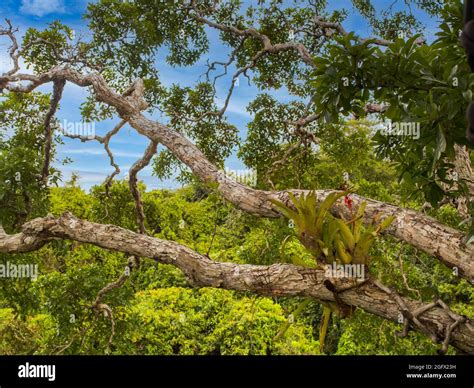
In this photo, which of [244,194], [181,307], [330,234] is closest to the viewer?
[330,234]

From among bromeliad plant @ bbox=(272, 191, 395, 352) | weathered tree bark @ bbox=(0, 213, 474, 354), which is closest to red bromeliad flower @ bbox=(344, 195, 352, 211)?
bromeliad plant @ bbox=(272, 191, 395, 352)

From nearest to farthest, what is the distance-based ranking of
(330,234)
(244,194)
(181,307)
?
1. (330,234)
2. (244,194)
3. (181,307)

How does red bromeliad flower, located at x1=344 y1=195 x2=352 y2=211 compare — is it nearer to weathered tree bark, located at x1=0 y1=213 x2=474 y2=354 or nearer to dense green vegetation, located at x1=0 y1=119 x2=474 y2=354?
weathered tree bark, located at x1=0 y1=213 x2=474 y2=354

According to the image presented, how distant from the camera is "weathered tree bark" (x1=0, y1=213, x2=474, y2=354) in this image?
2.14 m

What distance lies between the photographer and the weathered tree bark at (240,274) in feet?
7.02

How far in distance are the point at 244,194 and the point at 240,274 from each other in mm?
619

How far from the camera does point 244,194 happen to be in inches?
118

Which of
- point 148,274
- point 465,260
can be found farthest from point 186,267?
point 148,274

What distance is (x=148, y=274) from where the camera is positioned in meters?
7.45

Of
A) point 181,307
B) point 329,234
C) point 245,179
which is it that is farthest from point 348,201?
point 181,307

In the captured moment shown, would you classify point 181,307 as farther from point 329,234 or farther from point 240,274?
point 329,234

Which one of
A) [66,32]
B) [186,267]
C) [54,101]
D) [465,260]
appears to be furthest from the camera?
[66,32]
